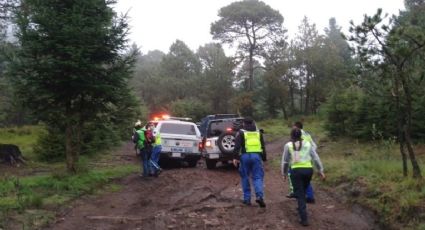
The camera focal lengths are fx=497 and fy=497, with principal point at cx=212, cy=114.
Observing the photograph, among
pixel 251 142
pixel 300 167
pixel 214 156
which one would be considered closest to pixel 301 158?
pixel 300 167

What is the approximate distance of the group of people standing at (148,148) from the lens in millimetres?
16641

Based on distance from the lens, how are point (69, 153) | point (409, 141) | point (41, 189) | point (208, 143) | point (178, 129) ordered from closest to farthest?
point (409, 141) → point (41, 189) → point (69, 153) → point (208, 143) → point (178, 129)

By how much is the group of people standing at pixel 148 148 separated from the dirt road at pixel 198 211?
2.21 meters

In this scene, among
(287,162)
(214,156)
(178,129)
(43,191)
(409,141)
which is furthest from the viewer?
(178,129)

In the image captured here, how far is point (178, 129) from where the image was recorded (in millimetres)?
19703

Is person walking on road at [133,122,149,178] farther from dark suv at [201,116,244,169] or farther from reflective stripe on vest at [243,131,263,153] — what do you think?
reflective stripe on vest at [243,131,263,153]

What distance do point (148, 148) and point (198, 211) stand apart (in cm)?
Result: 671

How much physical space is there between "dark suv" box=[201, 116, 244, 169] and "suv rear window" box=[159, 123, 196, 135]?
99cm

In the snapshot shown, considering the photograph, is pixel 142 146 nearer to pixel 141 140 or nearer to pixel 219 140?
pixel 141 140

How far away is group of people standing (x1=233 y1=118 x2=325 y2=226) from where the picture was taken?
9.66m

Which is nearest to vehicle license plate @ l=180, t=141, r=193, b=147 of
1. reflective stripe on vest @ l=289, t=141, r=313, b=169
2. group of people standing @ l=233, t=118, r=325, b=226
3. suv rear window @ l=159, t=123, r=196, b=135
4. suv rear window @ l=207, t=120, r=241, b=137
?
suv rear window @ l=159, t=123, r=196, b=135

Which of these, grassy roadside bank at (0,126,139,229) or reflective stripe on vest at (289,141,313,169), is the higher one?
A: reflective stripe on vest at (289,141,313,169)

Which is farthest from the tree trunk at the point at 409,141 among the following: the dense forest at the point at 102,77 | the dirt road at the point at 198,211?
the dirt road at the point at 198,211

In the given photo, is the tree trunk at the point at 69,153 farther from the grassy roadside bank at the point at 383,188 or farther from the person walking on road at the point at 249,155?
the grassy roadside bank at the point at 383,188
